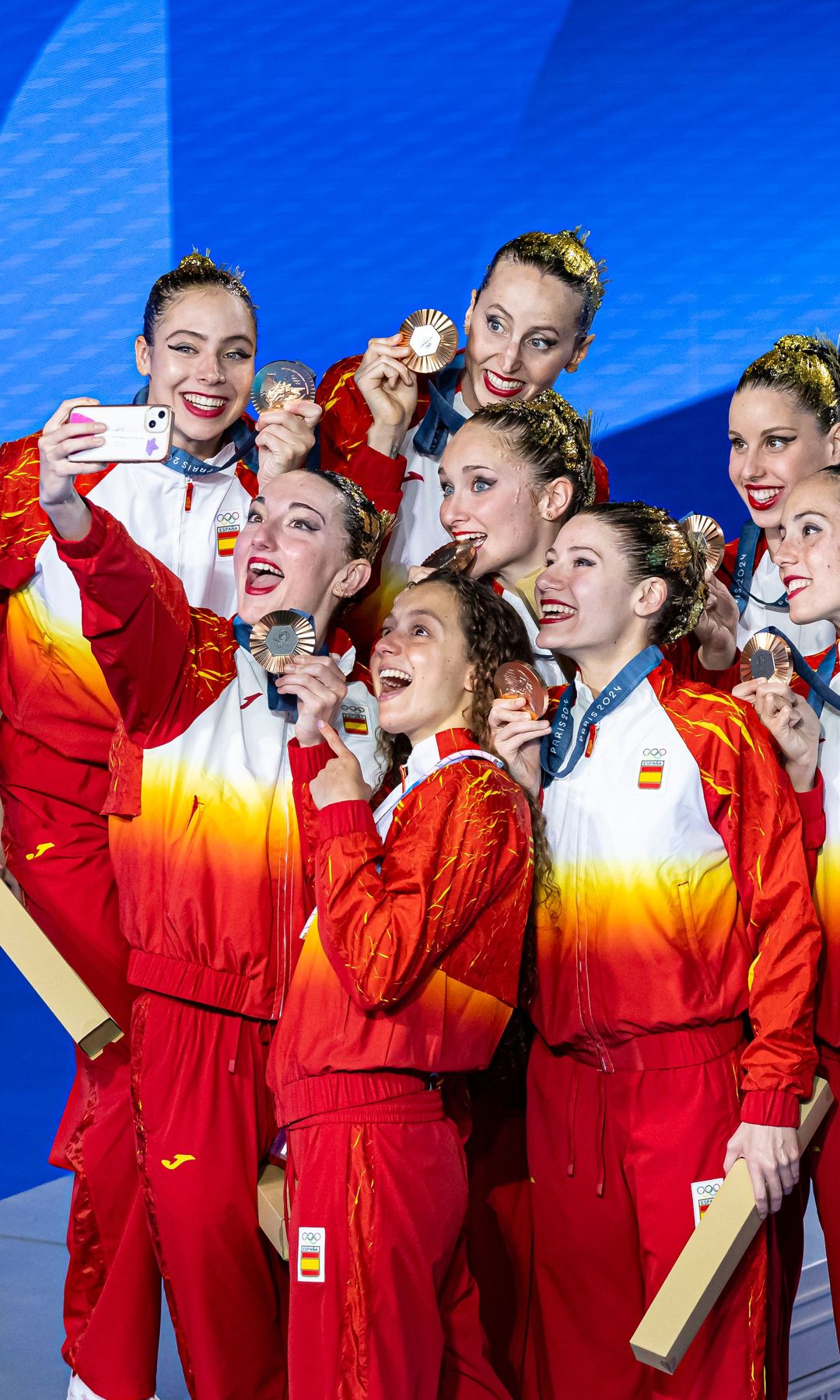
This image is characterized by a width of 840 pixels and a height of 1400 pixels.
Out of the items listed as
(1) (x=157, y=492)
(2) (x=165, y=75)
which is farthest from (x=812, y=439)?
(2) (x=165, y=75)

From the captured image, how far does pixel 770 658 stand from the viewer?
3.30 m

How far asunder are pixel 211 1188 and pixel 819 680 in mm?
1549

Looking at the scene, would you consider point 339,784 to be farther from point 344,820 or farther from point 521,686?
point 521,686

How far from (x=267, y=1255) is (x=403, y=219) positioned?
151 inches

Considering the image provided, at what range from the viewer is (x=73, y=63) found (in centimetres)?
589

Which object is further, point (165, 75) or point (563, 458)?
point (165, 75)

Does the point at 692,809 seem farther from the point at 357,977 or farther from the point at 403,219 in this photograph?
the point at 403,219

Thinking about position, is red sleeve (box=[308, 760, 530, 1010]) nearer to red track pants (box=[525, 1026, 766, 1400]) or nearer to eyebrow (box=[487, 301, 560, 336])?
red track pants (box=[525, 1026, 766, 1400])

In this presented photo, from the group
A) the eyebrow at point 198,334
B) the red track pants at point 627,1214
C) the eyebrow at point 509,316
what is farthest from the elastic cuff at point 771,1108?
the eyebrow at point 198,334

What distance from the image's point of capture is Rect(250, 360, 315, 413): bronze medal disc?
3.75 metres

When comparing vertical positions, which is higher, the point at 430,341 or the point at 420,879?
the point at 430,341

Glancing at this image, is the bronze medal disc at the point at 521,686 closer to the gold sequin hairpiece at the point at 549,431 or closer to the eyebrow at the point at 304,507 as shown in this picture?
the eyebrow at the point at 304,507

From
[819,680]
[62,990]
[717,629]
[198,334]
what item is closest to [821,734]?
[819,680]

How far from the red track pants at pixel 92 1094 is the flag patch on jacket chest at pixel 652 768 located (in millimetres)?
1295
